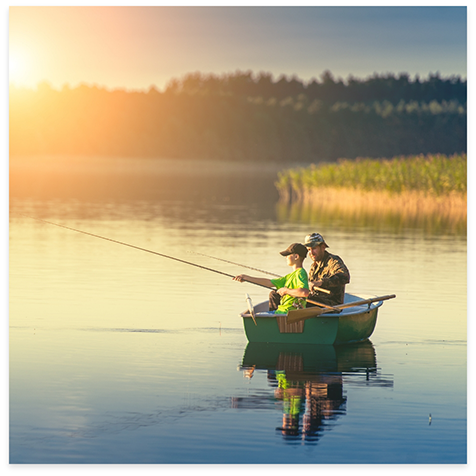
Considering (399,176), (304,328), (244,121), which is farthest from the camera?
(244,121)

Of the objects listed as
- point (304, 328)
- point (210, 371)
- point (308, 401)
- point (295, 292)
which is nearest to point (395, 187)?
point (304, 328)

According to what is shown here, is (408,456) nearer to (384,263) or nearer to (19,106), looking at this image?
(384,263)

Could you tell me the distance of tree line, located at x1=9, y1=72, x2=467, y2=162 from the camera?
138 m

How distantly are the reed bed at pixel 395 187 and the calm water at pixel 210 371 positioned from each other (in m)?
15.7

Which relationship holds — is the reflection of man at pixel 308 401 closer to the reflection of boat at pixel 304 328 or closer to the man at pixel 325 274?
the reflection of boat at pixel 304 328

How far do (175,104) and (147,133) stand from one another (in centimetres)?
1096

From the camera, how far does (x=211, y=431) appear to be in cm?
841

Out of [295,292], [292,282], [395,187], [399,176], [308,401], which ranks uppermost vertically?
[399,176]

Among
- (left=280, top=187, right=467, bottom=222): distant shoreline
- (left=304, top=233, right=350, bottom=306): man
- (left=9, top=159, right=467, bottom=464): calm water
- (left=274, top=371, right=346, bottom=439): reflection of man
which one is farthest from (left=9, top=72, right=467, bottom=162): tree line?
(left=274, top=371, right=346, bottom=439): reflection of man

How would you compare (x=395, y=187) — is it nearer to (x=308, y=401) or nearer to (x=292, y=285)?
(x=292, y=285)

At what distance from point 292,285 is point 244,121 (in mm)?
134130

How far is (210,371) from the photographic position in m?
10.7

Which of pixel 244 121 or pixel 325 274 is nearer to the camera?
pixel 325 274

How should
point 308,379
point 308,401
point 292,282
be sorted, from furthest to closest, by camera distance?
point 292,282
point 308,379
point 308,401
